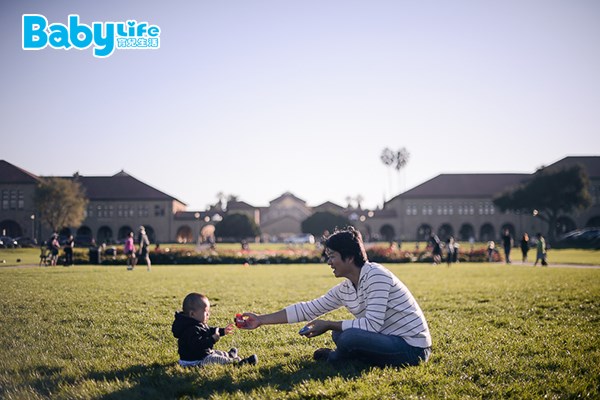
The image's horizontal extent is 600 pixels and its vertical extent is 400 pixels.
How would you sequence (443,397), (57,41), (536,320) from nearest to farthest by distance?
(443,397), (536,320), (57,41)

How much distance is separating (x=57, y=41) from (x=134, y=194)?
68399mm

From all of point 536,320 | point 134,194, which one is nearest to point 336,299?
point 536,320

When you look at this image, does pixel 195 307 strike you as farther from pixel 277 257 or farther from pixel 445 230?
pixel 445 230

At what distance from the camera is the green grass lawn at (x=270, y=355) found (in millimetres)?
3574

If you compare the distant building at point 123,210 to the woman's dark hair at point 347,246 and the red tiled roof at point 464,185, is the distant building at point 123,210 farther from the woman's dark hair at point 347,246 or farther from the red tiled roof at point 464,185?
the woman's dark hair at point 347,246

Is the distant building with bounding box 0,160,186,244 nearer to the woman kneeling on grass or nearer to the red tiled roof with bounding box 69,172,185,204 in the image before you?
the red tiled roof with bounding box 69,172,185,204

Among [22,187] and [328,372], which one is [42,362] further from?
[22,187]

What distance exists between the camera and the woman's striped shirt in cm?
388

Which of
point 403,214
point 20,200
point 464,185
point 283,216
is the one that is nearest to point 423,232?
point 403,214

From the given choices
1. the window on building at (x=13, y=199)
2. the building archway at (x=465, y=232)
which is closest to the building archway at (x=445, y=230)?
the building archway at (x=465, y=232)

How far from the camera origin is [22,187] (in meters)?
8.46

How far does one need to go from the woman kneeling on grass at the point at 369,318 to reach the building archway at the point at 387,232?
2943 inches

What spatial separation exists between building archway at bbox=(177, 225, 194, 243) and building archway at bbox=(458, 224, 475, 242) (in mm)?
41517

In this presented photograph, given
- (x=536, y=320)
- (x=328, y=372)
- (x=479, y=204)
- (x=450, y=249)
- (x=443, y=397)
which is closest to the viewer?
(x=443, y=397)
